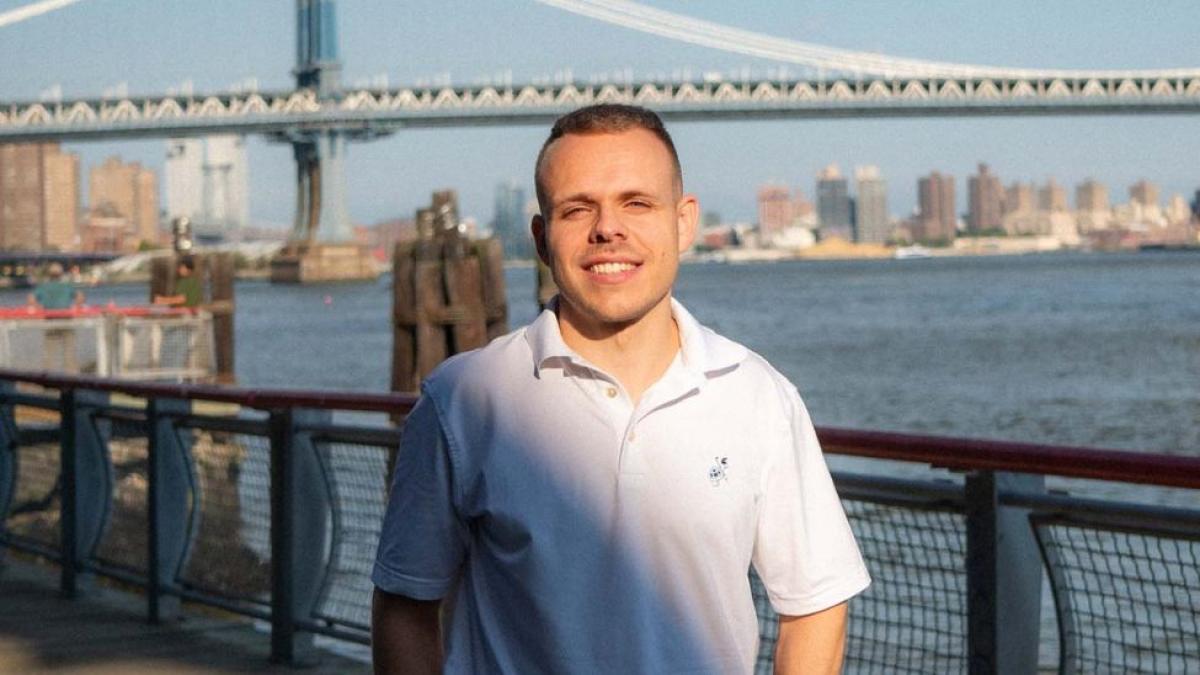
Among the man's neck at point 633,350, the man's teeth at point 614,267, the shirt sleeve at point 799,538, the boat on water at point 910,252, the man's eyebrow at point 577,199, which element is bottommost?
the boat on water at point 910,252

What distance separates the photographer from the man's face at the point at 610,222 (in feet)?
6.79

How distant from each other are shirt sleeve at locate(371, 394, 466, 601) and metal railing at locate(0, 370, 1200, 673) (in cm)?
120

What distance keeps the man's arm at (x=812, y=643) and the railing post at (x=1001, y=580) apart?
1.34 metres

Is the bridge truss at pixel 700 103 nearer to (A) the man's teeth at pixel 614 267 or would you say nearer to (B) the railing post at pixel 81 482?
(B) the railing post at pixel 81 482

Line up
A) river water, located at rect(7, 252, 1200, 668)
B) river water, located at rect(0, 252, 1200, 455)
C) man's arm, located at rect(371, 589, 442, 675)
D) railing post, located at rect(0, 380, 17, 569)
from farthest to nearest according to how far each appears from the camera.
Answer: river water, located at rect(0, 252, 1200, 455)
river water, located at rect(7, 252, 1200, 668)
railing post, located at rect(0, 380, 17, 569)
man's arm, located at rect(371, 589, 442, 675)

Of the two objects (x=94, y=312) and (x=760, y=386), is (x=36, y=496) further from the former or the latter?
(x=94, y=312)

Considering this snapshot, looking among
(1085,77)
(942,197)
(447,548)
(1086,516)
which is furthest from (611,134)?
(942,197)

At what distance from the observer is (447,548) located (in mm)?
2117

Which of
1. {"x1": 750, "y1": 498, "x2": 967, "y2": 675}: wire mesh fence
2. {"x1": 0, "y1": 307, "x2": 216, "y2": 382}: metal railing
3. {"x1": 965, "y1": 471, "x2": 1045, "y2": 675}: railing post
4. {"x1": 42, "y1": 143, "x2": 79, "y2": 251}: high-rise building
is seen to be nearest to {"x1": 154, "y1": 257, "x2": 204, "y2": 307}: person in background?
{"x1": 0, "y1": 307, "x2": 216, "y2": 382}: metal railing

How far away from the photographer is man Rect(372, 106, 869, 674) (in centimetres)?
204

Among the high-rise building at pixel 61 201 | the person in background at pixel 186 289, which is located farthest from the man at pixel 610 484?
the high-rise building at pixel 61 201

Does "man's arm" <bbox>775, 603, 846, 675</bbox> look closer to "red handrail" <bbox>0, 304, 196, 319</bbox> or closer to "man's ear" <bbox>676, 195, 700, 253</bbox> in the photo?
"man's ear" <bbox>676, 195, 700, 253</bbox>

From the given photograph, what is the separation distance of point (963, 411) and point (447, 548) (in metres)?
26.8

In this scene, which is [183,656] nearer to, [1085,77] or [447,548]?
[447,548]
